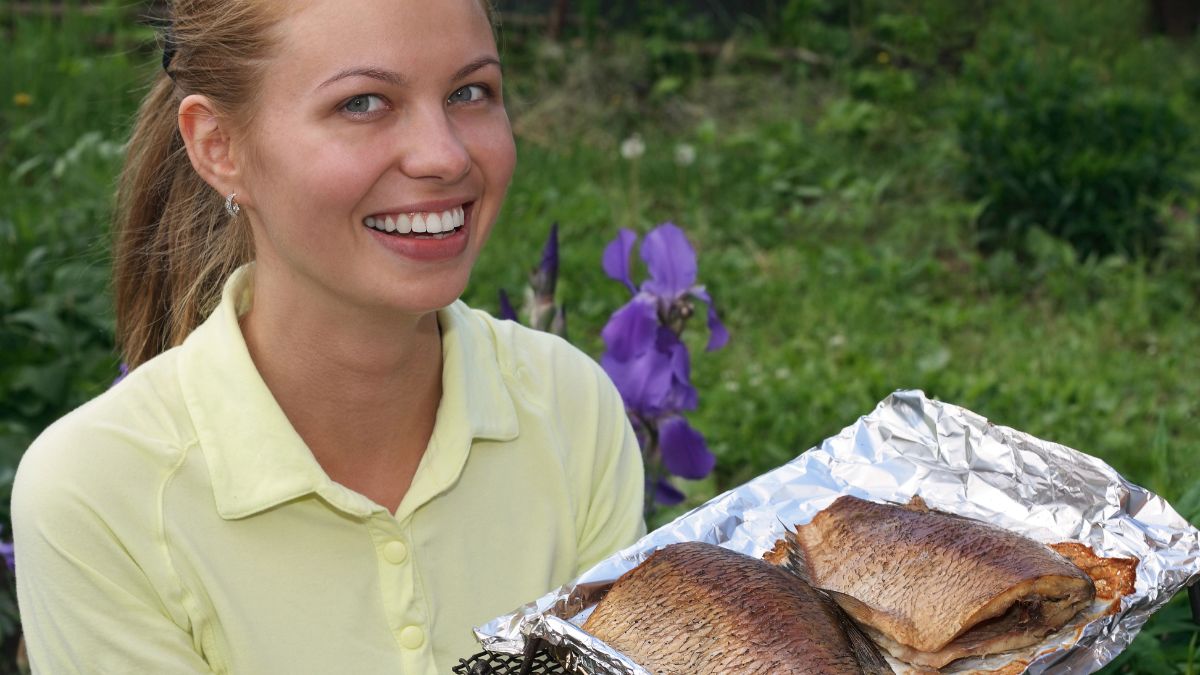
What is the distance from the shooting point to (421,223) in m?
1.67

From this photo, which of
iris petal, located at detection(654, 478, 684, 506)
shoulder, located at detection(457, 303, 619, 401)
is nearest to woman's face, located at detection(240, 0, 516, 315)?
shoulder, located at detection(457, 303, 619, 401)

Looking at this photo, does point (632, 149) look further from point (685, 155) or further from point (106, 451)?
Answer: point (106, 451)

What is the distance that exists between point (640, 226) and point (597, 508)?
343 cm

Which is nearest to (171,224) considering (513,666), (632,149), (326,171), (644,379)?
(326,171)

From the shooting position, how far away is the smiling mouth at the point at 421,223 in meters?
1.65

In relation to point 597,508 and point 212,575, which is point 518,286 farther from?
point 212,575

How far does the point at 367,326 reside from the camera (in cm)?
180

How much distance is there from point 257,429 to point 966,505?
880 millimetres

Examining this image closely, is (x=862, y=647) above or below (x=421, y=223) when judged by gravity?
below

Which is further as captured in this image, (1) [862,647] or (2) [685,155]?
(2) [685,155]

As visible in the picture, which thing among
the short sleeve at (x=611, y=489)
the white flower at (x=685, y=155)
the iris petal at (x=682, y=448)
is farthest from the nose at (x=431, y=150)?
the white flower at (x=685, y=155)

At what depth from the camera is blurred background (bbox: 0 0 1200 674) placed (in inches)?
155

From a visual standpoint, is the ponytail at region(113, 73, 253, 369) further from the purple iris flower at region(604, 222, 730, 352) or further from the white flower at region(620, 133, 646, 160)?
the white flower at region(620, 133, 646, 160)

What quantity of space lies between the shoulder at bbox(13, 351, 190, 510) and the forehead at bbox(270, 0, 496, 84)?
439 mm
